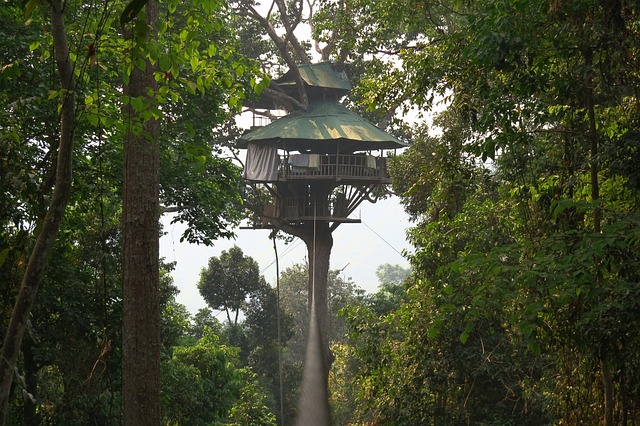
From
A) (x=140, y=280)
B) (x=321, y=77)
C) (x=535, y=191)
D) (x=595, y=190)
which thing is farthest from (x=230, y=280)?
(x=595, y=190)

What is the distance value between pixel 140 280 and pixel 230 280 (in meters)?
24.1

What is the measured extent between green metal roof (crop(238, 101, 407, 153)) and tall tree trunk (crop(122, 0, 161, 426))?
702 inches

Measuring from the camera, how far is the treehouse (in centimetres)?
2492

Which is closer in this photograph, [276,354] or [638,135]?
[638,135]

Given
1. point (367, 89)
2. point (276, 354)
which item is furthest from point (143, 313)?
point (276, 354)

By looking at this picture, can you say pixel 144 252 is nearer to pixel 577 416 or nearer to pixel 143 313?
pixel 143 313

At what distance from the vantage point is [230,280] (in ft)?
98.7

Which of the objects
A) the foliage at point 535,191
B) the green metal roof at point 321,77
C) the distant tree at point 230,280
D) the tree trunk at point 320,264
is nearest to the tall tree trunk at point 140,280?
the foliage at point 535,191

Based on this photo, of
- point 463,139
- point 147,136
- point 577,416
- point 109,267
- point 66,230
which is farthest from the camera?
point 109,267

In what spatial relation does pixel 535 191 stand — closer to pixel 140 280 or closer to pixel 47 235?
pixel 140 280

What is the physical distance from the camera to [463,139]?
8648 mm

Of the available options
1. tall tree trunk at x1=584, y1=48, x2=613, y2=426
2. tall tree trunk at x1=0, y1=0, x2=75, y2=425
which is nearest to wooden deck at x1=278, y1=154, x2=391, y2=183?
tall tree trunk at x1=584, y1=48, x2=613, y2=426

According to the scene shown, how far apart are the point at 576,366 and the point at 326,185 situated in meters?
18.7

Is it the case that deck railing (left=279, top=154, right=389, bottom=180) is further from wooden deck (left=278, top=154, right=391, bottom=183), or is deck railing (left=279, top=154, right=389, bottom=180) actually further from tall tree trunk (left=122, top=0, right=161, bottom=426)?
tall tree trunk (left=122, top=0, right=161, bottom=426)
